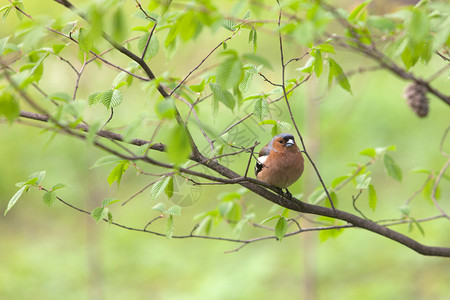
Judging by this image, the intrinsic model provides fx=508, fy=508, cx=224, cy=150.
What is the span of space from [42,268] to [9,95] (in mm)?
6813

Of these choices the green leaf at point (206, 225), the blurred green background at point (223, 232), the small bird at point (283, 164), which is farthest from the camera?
the blurred green background at point (223, 232)

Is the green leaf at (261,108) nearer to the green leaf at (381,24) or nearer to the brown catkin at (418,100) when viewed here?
the green leaf at (381,24)

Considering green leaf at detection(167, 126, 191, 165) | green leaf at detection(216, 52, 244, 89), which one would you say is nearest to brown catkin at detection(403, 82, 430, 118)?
green leaf at detection(216, 52, 244, 89)

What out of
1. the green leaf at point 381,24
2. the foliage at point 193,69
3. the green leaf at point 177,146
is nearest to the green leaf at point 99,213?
the foliage at point 193,69

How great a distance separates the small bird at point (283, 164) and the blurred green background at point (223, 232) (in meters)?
1.31

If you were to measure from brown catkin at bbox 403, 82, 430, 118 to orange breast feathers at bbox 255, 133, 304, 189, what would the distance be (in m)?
0.82

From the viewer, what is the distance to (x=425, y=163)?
819 centimetres

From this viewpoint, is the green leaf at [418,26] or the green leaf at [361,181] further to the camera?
the green leaf at [361,181]

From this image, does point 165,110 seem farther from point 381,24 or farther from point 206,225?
point 206,225

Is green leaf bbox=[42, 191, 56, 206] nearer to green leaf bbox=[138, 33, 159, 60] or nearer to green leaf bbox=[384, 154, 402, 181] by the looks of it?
green leaf bbox=[138, 33, 159, 60]

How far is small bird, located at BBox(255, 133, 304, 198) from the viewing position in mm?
3453

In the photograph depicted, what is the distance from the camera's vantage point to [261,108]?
2.58 meters

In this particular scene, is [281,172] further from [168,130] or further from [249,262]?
[249,262]

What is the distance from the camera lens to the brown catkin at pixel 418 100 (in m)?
3.04
